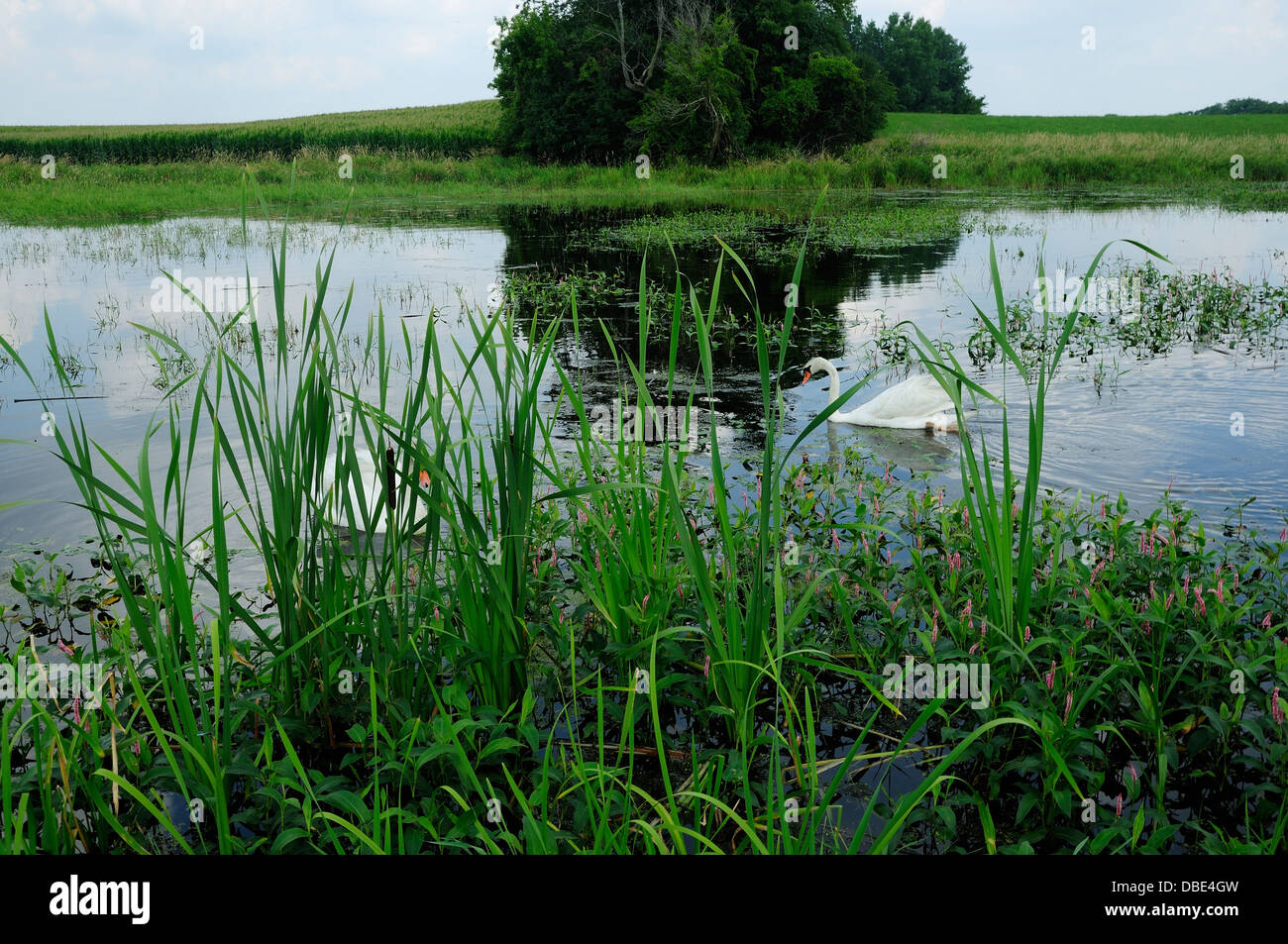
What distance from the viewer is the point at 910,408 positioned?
7105 millimetres

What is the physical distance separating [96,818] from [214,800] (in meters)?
0.57

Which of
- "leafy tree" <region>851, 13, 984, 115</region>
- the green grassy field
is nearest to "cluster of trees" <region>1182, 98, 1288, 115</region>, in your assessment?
"leafy tree" <region>851, 13, 984, 115</region>

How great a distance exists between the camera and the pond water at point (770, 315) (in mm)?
6031

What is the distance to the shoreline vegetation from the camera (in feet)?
83.3

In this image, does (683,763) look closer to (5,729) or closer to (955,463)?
(5,729)

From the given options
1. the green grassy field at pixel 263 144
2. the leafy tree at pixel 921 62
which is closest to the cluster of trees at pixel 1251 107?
the leafy tree at pixel 921 62

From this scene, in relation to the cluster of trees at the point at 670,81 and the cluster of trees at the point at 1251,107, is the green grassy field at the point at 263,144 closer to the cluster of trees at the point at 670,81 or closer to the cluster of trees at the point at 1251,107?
the cluster of trees at the point at 670,81

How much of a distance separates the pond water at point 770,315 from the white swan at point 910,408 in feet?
0.34

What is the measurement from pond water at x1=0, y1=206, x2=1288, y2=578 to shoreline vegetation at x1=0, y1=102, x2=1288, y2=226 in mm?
4294

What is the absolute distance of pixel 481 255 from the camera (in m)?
16.7
